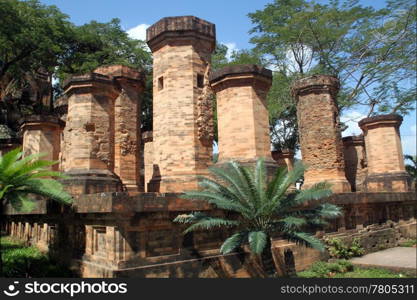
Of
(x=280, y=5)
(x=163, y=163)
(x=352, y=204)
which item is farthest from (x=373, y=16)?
(x=163, y=163)

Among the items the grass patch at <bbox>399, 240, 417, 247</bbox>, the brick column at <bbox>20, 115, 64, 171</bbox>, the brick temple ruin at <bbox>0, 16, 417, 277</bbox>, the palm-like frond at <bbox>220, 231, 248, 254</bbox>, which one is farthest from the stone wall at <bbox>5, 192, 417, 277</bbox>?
the brick column at <bbox>20, 115, 64, 171</bbox>

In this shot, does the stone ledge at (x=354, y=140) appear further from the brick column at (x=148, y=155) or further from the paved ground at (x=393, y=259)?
the brick column at (x=148, y=155)

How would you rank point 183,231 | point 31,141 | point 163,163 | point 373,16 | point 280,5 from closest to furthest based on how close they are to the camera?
point 183,231 → point 163,163 → point 31,141 → point 373,16 → point 280,5

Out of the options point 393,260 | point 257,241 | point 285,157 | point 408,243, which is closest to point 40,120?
point 257,241

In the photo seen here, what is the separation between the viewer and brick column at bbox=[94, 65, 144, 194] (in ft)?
40.3

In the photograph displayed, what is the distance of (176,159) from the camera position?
10.4 m

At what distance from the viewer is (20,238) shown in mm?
11852

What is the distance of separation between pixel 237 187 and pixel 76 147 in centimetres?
456

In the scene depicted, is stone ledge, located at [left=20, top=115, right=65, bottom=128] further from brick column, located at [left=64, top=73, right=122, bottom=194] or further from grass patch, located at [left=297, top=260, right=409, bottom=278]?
grass patch, located at [left=297, top=260, right=409, bottom=278]

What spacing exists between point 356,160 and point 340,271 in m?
9.22

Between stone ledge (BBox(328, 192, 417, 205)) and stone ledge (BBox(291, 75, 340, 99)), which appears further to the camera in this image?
stone ledge (BBox(291, 75, 340, 99))

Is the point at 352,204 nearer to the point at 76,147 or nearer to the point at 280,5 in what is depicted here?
the point at 76,147

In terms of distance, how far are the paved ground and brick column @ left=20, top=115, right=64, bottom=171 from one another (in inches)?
465

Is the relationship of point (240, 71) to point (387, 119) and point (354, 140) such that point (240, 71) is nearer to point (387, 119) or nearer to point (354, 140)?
point (387, 119)
